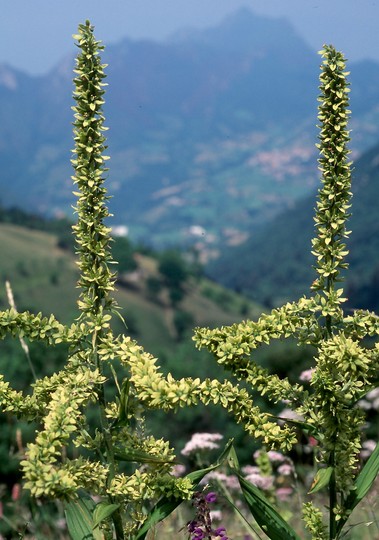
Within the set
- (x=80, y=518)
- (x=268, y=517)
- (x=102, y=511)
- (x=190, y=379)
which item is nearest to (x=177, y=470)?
(x=268, y=517)

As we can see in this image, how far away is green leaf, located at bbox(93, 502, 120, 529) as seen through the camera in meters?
4.07

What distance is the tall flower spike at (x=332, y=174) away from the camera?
457 cm

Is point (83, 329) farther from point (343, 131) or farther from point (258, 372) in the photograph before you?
point (343, 131)

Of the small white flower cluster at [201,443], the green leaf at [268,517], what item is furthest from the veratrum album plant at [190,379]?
the small white flower cluster at [201,443]

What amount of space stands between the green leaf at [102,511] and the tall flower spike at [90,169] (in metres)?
1.04

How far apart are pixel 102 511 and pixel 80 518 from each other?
0.35m

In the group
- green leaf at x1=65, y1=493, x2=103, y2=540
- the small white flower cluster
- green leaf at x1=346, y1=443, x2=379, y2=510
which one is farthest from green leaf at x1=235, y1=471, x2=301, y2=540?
the small white flower cluster

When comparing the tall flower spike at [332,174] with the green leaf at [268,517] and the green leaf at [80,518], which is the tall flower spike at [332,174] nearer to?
Result: the green leaf at [268,517]

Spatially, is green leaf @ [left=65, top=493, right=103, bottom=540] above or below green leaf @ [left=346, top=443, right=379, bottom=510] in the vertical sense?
A: above

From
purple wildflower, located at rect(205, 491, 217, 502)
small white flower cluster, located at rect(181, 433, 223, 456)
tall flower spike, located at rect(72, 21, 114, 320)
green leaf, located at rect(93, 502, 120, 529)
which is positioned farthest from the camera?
small white flower cluster, located at rect(181, 433, 223, 456)

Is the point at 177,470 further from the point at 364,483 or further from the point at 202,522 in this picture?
the point at 364,483

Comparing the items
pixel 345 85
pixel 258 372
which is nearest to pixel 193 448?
pixel 258 372

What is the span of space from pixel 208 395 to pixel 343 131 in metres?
1.79

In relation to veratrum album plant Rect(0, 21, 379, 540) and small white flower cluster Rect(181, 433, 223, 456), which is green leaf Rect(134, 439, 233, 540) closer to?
veratrum album plant Rect(0, 21, 379, 540)
